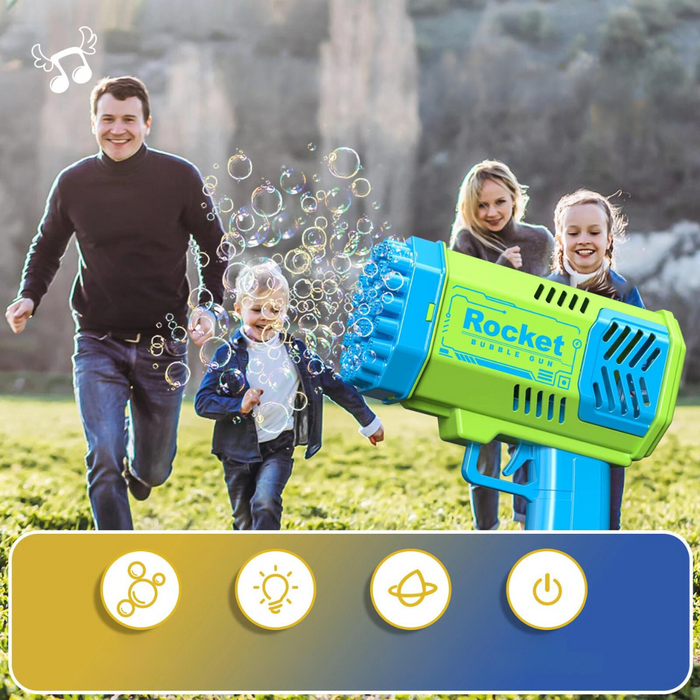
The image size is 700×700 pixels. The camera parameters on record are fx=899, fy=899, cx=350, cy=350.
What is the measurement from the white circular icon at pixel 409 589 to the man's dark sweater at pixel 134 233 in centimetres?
127

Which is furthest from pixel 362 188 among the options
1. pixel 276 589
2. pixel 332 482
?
pixel 276 589

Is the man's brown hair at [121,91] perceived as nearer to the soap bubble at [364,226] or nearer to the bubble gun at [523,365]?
the soap bubble at [364,226]

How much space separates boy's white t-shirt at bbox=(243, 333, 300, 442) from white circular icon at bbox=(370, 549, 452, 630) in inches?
32.4

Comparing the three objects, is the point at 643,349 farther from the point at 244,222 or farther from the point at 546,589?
the point at 244,222

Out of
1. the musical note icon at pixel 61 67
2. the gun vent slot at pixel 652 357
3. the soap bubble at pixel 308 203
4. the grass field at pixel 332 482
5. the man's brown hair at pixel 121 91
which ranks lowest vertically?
the grass field at pixel 332 482

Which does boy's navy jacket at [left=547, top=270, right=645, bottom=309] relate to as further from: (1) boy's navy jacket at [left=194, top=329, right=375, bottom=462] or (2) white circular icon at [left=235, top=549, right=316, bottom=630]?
(2) white circular icon at [left=235, top=549, right=316, bottom=630]

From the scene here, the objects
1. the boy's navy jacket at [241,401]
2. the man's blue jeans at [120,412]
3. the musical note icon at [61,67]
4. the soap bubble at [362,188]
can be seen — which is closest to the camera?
the boy's navy jacket at [241,401]

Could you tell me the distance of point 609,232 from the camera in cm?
338

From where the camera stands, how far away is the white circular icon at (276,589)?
8.41ft

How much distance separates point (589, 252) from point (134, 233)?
5.52 ft

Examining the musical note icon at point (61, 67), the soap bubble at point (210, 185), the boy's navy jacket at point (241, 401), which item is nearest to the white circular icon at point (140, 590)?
the boy's navy jacket at point (241, 401)

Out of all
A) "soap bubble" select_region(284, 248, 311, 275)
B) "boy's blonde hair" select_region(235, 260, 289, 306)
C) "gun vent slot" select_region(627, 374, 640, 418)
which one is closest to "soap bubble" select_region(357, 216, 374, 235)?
"soap bubble" select_region(284, 248, 311, 275)

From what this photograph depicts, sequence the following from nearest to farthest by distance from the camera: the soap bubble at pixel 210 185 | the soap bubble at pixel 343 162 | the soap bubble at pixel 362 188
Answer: the soap bubble at pixel 210 185 → the soap bubble at pixel 362 188 → the soap bubble at pixel 343 162

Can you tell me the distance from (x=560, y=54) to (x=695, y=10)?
0.78 metres
